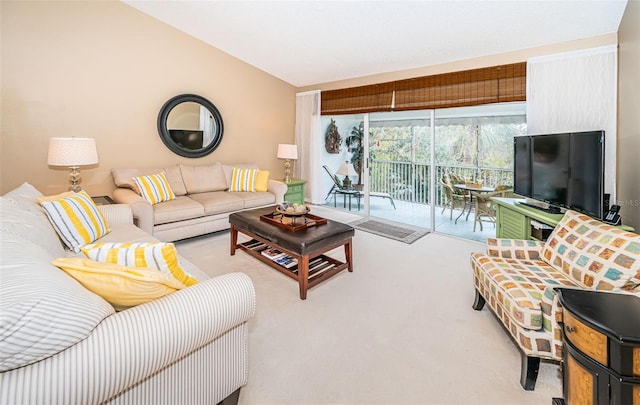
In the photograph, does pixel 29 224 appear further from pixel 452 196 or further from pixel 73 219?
pixel 452 196

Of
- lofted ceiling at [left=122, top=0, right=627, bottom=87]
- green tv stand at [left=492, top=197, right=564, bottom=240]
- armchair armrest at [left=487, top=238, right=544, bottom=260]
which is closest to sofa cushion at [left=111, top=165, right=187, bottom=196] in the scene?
lofted ceiling at [left=122, top=0, right=627, bottom=87]

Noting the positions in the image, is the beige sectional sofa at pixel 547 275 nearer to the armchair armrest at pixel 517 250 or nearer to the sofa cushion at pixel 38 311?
the armchair armrest at pixel 517 250

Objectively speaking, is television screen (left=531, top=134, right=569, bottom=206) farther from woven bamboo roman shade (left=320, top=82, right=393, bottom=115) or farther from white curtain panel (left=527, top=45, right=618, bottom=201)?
woven bamboo roman shade (left=320, top=82, right=393, bottom=115)

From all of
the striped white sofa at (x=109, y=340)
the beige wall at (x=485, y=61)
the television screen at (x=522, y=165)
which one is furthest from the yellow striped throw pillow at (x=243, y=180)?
the television screen at (x=522, y=165)

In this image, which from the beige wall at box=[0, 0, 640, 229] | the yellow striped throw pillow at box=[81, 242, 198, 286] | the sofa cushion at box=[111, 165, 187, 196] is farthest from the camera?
the sofa cushion at box=[111, 165, 187, 196]

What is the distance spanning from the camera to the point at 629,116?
2.48 metres

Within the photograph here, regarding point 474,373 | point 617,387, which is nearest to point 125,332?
point 617,387

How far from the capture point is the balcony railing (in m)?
4.11

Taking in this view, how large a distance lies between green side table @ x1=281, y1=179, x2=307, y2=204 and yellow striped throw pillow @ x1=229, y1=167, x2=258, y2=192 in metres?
0.68

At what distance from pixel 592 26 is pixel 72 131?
5.64 metres

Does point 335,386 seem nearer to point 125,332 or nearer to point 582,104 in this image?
point 125,332

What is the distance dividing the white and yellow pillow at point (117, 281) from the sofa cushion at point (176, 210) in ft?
8.22

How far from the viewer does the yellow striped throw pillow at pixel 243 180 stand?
4781 millimetres

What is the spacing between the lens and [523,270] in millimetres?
1995
